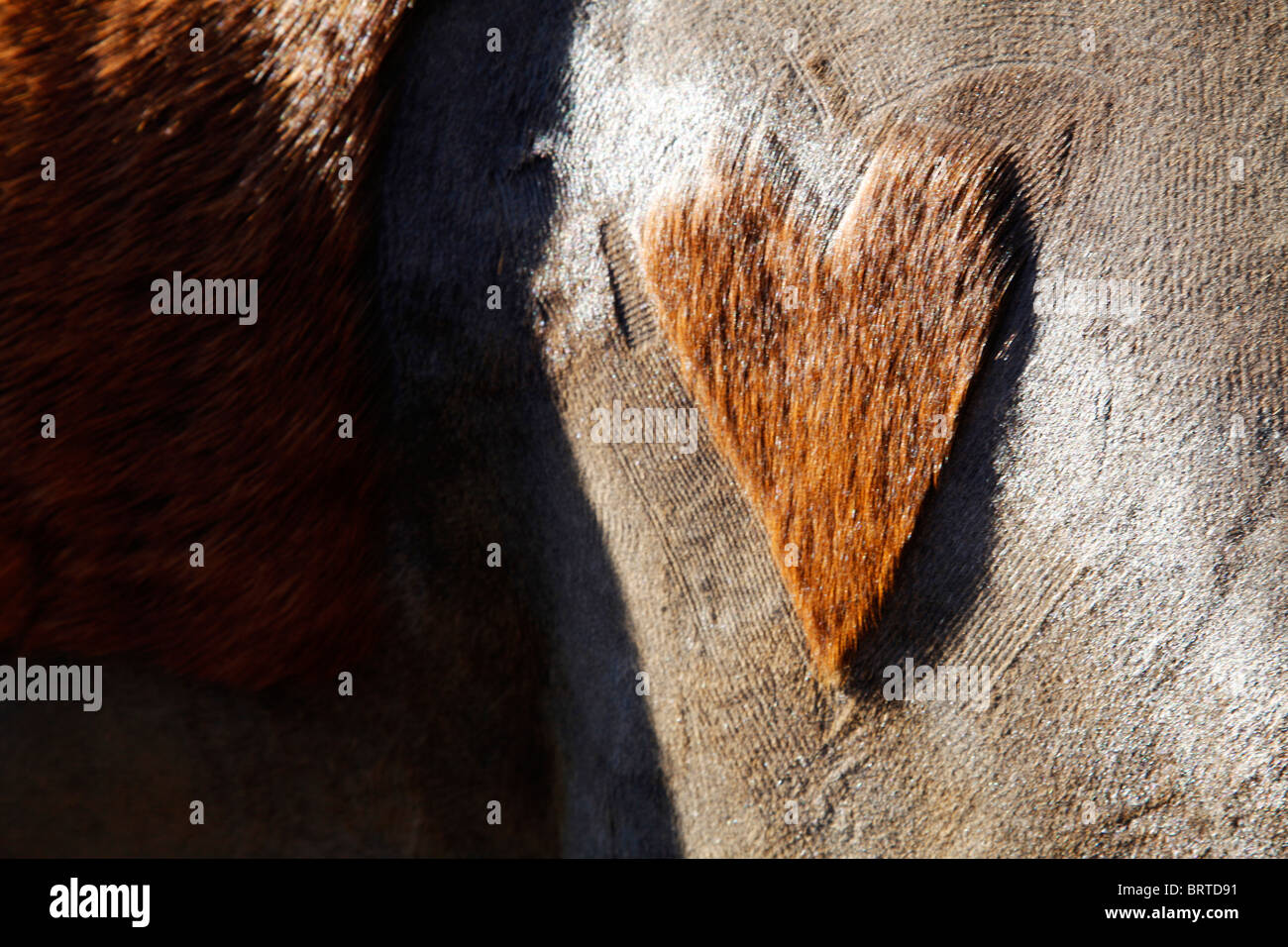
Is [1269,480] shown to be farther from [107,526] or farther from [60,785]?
[60,785]

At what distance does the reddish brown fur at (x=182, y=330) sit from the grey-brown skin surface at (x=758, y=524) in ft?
0.21

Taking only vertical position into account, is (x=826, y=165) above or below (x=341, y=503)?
above

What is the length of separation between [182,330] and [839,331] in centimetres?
68

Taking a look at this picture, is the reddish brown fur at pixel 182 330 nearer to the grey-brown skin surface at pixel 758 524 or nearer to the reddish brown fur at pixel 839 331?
the grey-brown skin surface at pixel 758 524

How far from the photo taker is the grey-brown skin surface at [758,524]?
2.85ft

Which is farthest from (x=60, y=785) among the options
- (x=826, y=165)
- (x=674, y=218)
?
(x=826, y=165)

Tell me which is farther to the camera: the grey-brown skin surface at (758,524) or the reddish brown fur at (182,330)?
the reddish brown fur at (182,330)

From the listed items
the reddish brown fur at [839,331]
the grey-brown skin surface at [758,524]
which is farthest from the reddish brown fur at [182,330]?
the reddish brown fur at [839,331]

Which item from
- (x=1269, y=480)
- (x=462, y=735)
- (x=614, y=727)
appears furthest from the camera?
(x=462, y=735)

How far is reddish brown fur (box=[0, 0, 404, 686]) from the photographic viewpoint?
3.32ft

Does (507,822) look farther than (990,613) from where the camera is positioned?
Yes

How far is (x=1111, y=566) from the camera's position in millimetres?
878

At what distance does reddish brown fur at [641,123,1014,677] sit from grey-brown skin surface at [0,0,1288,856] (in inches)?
1.1

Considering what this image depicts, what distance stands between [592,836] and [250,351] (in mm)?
652
